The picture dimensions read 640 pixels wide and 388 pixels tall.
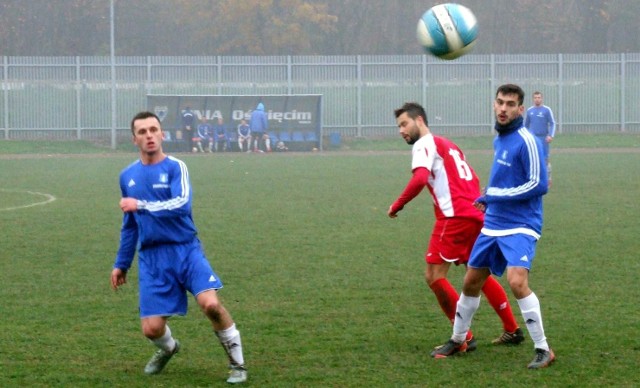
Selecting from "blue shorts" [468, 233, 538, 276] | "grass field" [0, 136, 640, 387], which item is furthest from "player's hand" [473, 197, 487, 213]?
"grass field" [0, 136, 640, 387]

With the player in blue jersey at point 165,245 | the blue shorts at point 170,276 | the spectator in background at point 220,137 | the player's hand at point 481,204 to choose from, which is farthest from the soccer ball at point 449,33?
the spectator in background at point 220,137

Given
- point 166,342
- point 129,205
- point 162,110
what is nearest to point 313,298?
point 166,342

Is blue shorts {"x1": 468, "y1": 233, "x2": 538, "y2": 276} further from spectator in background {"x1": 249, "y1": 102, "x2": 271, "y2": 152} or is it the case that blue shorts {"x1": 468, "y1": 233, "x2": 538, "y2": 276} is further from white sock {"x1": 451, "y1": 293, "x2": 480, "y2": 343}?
spectator in background {"x1": 249, "y1": 102, "x2": 271, "y2": 152}

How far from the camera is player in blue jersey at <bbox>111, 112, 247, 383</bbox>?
6648 mm

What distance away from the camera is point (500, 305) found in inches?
304

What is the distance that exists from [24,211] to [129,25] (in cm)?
4571

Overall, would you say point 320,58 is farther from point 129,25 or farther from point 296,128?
point 129,25

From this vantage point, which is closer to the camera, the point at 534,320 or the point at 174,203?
the point at 174,203

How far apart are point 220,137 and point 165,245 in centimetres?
2979

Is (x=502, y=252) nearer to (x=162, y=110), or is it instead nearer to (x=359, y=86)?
(x=162, y=110)

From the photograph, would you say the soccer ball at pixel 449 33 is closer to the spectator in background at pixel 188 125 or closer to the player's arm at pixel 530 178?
the player's arm at pixel 530 178

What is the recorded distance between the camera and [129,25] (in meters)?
61.4

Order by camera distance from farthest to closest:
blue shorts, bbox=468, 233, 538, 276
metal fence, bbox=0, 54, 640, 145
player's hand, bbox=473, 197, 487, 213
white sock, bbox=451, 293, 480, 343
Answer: metal fence, bbox=0, 54, 640, 145, white sock, bbox=451, 293, 480, 343, player's hand, bbox=473, 197, 487, 213, blue shorts, bbox=468, 233, 538, 276

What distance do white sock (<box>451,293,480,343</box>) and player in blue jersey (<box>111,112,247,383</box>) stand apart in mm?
1553
